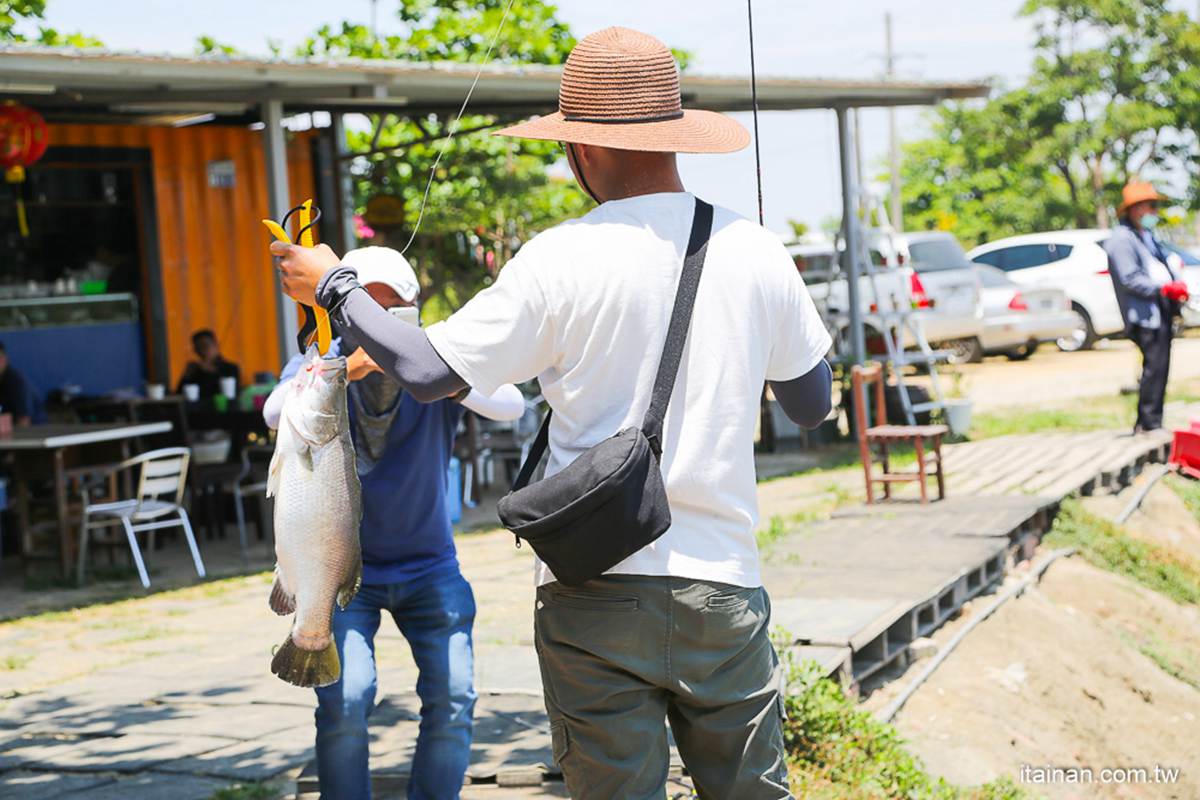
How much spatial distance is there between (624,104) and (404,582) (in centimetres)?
153

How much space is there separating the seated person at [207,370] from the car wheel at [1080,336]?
1240 cm

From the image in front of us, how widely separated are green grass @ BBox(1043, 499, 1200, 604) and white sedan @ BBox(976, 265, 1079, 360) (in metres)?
11.0

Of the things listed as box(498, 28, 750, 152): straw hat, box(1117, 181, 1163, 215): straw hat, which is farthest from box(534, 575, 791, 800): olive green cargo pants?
box(1117, 181, 1163, 215): straw hat

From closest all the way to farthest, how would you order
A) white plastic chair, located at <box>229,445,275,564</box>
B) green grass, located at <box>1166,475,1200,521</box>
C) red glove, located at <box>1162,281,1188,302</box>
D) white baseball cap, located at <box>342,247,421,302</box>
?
white baseball cap, located at <box>342,247,421,302</box>, white plastic chair, located at <box>229,445,275,564</box>, green grass, located at <box>1166,475,1200,521</box>, red glove, located at <box>1162,281,1188,302</box>

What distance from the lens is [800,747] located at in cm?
485

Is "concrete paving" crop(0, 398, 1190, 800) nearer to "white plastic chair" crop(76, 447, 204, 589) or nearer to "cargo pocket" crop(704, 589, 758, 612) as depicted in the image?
"white plastic chair" crop(76, 447, 204, 589)

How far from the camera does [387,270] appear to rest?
369 cm

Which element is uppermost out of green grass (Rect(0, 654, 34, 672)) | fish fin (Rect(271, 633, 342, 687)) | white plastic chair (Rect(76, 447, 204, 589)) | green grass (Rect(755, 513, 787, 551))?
fish fin (Rect(271, 633, 342, 687))

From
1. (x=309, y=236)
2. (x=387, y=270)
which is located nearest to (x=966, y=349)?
(x=387, y=270)

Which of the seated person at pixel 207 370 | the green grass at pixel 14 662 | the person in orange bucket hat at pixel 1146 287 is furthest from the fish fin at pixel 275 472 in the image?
the person in orange bucket hat at pixel 1146 287

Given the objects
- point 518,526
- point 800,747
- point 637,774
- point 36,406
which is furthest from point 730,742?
point 36,406

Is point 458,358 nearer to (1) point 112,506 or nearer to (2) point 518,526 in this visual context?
(2) point 518,526

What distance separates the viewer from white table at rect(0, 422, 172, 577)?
352 inches

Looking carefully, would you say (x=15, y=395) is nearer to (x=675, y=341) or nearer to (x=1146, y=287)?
(x=1146, y=287)
